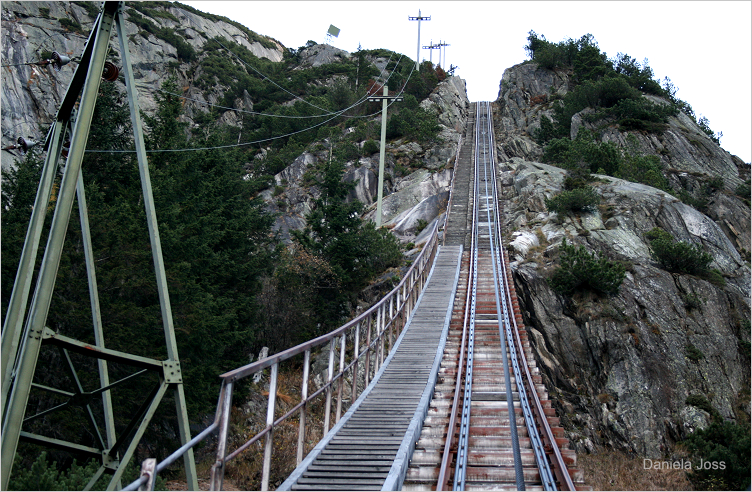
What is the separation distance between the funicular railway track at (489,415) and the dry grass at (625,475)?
3.59 metres

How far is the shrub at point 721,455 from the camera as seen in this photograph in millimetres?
12859

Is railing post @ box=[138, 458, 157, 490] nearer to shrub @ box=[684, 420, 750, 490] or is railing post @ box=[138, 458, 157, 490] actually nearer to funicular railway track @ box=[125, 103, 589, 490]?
funicular railway track @ box=[125, 103, 589, 490]

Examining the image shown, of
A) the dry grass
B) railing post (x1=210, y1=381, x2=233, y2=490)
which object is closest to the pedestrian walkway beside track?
railing post (x1=210, y1=381, x2=233, y2=490)

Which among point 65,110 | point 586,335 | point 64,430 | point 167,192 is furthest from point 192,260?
point 586,335

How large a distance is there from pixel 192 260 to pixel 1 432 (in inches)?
437

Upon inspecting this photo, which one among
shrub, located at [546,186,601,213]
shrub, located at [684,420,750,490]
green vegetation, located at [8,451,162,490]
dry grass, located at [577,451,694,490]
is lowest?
dry grass, located at [577,451,694,490]

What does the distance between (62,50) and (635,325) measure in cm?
4680

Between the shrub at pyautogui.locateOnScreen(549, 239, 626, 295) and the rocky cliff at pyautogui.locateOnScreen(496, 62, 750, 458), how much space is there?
38cm

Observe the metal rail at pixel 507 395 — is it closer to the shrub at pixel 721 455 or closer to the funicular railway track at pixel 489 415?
the funicular railway track at pixel 489 415

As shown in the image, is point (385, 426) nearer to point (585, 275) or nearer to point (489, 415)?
point (489, 415)

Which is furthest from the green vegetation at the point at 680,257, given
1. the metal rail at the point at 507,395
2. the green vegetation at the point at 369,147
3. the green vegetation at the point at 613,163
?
the green vegetation at the point at 369,147

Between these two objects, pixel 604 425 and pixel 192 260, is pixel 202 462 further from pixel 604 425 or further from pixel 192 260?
pixel 604 425

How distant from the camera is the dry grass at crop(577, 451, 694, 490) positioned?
1343 centimetres

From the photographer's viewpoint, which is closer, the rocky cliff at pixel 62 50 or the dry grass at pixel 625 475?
the dry grass at pixel 625 475
